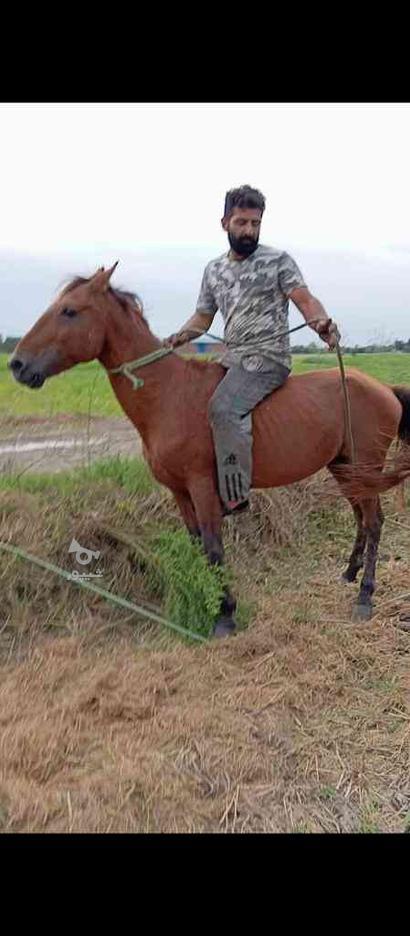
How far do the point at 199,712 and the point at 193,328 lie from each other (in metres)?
1.86

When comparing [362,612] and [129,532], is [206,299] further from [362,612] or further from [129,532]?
[362,612]

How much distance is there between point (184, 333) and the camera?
3.47 metres

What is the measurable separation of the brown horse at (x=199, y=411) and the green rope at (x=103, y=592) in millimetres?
196

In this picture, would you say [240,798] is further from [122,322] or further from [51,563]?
[122,322]

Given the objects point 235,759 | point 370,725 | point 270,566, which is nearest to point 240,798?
point 235,759

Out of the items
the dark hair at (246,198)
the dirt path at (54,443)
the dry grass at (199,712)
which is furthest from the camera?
the dirt path at (54,443)

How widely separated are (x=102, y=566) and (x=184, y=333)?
1401 millimetres

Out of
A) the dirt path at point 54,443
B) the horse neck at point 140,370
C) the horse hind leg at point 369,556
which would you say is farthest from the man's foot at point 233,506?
the dirt path at point 54,443

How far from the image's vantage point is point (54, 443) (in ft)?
15.2

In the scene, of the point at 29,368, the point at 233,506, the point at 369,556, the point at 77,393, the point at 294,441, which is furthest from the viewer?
the point at 77,393

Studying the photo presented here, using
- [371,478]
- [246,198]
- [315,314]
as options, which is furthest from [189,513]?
[246,198]

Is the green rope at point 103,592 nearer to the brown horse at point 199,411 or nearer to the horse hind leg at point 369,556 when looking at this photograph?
the brown horse at point 199,411

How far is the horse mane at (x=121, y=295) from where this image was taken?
313cm

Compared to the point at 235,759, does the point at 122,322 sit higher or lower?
higher
